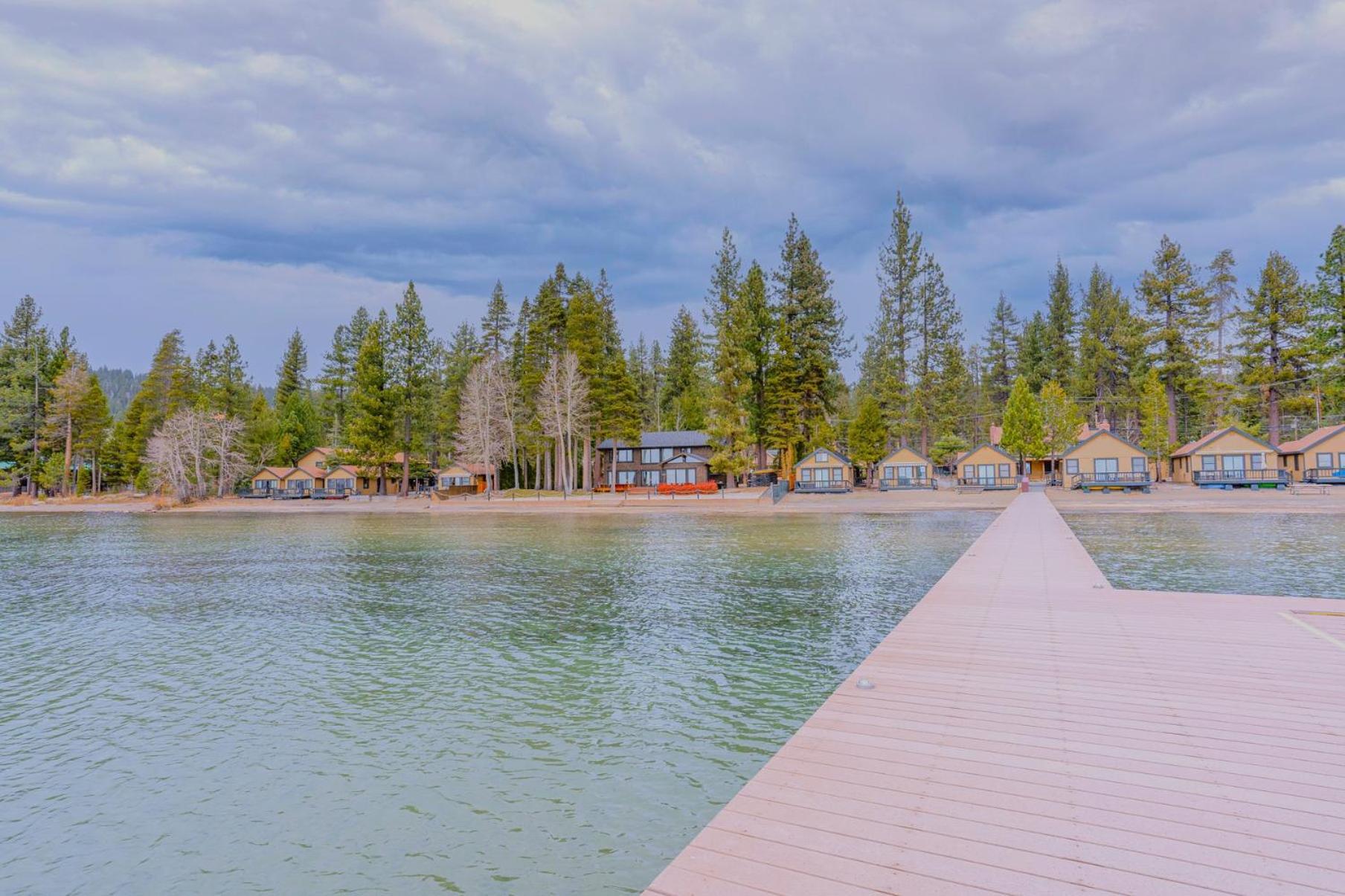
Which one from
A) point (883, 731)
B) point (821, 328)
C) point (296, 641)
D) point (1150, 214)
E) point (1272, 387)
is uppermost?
point (1150, 214)

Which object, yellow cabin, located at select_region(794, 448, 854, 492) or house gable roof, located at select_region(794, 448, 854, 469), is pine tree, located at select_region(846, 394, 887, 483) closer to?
house gable roof, located at select_region(794, 448, 854, 469)

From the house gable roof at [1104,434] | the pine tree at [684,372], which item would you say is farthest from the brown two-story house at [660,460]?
the house gable roof at [1104,434]

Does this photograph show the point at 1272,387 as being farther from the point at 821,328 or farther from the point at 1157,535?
the point at 1157,535

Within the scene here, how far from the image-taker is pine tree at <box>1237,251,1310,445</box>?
144ft

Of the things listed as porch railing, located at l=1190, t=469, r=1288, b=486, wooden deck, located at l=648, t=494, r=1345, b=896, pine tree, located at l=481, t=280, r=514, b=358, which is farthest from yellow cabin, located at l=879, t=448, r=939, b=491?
wooden deck, located at l=648, t=494, r=1345, b=896

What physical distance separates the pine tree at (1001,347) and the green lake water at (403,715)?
64944mm

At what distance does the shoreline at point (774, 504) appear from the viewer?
30.7 meters

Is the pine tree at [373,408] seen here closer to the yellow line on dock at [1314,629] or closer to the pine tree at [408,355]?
the pine tree at [408,355]

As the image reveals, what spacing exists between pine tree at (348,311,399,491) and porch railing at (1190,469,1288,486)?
56.8m

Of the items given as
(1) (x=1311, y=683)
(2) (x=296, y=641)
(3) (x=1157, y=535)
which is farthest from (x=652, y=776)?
(3) (x=1157, y=535)

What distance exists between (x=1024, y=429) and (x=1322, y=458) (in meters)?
16.7

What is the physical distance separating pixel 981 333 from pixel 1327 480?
39.2 metres

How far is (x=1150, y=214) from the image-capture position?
2076 inches

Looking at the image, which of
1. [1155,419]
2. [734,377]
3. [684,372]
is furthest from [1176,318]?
[684,372]
